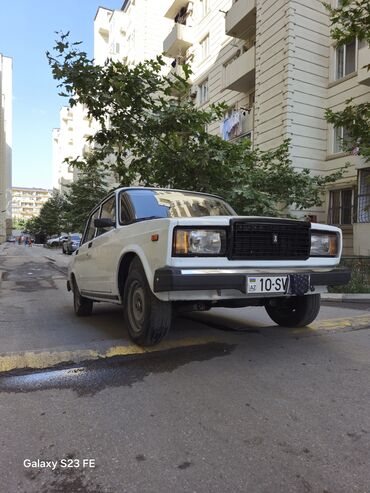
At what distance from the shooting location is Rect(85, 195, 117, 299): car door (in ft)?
16.7

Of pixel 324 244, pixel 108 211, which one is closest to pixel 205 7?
pixel 108 211

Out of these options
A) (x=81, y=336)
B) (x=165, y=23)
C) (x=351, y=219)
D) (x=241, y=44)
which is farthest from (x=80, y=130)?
(x=81, y=336)

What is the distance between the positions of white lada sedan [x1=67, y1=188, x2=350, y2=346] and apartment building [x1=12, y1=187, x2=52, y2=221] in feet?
655

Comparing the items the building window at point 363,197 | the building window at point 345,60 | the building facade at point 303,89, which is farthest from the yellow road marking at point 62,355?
the building window at point 345,60

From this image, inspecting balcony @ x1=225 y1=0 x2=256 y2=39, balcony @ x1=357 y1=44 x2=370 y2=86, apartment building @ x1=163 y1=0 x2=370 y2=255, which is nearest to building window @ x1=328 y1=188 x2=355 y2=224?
apartment building @ x1=163 y1=0 x2=370 y2=255

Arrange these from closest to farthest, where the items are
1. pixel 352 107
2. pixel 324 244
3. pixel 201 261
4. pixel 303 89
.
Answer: pixel 201 261 < pixel 324 244 < pixel 352 107 < pixel 303 89

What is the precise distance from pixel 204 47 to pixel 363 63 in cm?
1535

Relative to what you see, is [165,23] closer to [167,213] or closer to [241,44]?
[241,44]

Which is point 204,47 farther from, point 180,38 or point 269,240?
point 269,240

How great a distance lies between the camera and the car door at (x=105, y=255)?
509 cm

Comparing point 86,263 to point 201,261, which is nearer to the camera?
point 201,261

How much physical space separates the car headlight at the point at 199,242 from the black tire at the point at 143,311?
595 mm

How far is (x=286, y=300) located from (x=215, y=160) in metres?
4.81

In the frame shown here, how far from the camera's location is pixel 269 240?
4047 millimetres
